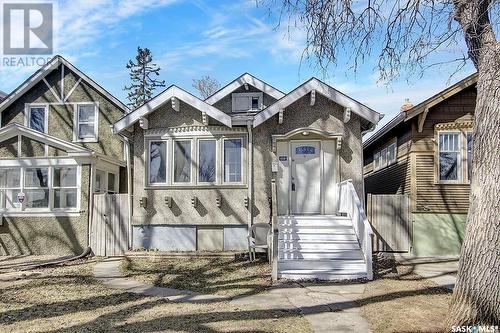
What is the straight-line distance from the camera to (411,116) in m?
12.1

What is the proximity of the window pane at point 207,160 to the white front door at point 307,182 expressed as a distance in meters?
2.33

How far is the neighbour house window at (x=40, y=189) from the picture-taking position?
13.2 meters

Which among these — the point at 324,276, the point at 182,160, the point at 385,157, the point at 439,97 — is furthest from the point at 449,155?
the point at 182,160

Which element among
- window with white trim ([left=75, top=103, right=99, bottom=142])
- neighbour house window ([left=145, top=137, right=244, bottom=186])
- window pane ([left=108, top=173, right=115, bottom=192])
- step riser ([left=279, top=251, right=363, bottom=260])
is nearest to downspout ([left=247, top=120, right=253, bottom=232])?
neighbour house window ([left=145, top=137, right=244, bottom=186])

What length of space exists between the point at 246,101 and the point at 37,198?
8402mm

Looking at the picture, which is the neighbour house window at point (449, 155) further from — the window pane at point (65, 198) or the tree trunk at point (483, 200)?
the window pane at point (65, 198)

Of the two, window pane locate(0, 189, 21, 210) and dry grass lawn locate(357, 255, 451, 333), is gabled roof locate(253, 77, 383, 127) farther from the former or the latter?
window pane locate(0, 189, 21, 210)

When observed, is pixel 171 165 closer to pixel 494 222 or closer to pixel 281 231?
pixel 281 231

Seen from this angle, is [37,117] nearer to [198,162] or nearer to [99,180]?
[99,180]

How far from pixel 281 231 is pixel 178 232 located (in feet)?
10.9

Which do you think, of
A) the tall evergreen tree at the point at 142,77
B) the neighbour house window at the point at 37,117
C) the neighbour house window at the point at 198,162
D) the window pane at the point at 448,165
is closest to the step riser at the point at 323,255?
the neighbour house window at the point at 198,162

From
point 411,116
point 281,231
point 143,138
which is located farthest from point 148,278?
point 411,116

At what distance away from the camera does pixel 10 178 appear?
13.5m

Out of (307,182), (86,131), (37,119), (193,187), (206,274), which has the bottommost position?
(206,274)
